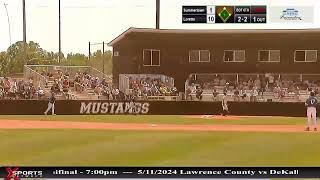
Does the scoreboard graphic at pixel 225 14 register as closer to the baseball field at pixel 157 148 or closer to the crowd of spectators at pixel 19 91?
the baseball field at pixel 157 148

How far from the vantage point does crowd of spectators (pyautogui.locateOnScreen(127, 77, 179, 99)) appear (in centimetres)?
3431

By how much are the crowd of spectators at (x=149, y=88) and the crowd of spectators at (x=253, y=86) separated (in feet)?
4.64

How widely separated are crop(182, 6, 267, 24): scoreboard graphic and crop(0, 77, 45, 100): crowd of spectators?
12.0 m

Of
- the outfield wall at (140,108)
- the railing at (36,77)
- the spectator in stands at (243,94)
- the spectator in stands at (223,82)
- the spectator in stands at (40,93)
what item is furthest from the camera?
the railing at (36,77)

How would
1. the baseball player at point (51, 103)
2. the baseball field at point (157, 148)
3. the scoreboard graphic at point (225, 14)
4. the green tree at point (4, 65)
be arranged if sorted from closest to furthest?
the baseball field at point (157, 148)
the scoreboard graphic at point (225, 14)
the baseball player at point (51, 103)
the green tree at point (4, 65)

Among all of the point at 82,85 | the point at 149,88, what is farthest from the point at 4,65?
the point at 149,88

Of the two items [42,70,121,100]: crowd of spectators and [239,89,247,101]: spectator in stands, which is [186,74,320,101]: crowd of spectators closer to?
[239,89,247,101]: spectator in stands

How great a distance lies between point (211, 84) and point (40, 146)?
21.8 metres

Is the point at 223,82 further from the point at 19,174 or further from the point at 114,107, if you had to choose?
the point at 19,174

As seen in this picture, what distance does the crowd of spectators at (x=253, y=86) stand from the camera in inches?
1326

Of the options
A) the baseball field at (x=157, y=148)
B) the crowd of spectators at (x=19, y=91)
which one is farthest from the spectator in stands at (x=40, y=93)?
the baseball field at (x=157, y=148)

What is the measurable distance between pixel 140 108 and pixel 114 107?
64.6 inches

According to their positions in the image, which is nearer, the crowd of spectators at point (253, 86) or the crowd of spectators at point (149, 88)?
the crowd of spectators at point (253, 86)

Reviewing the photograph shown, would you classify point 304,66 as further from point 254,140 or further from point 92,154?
point 92,154
